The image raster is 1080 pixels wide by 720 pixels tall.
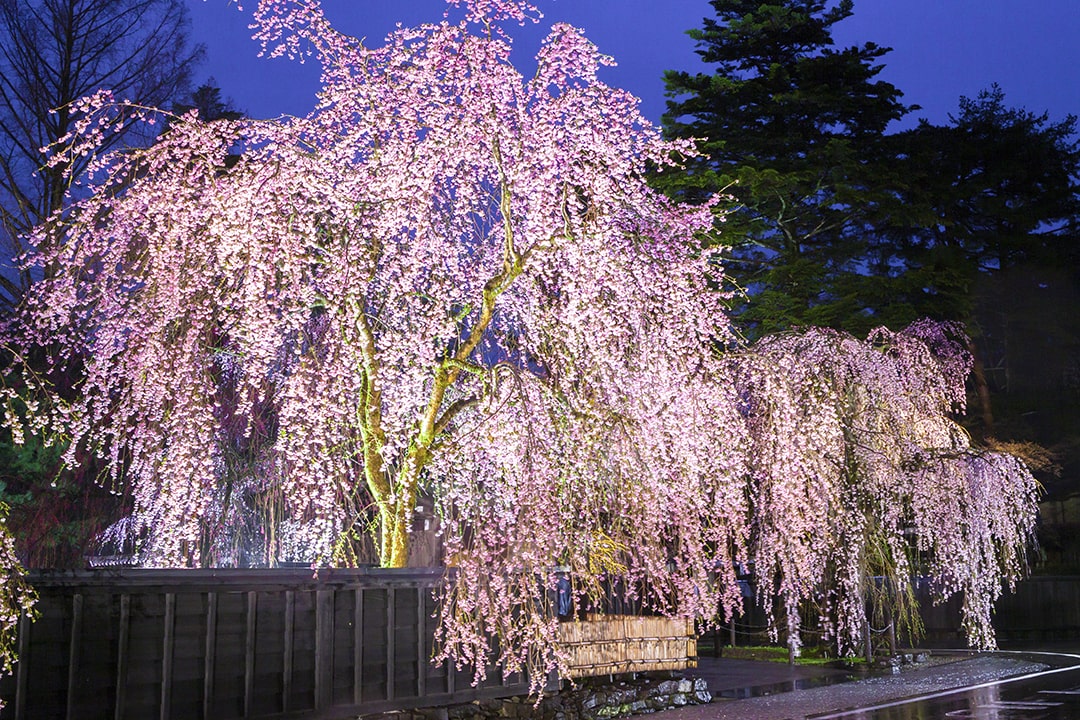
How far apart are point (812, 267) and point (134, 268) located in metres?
19.6

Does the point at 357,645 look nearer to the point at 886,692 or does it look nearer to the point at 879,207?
the point at 886,692

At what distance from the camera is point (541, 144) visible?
11.6 meters

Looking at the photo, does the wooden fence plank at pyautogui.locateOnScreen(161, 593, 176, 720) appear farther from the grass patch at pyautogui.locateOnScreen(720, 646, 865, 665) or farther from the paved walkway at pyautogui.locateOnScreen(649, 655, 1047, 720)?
the grass patch at pyautogui.locateOnScreen(720, 646, 865, 665)

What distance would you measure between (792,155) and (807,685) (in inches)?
667

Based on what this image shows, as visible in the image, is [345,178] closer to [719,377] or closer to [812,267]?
[719,377]

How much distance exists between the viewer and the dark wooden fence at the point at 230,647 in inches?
358

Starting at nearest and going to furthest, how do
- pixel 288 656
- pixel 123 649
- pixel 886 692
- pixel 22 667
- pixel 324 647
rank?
pixel 22 667 < pixel 123 649 < pixel 288 656 < pixel 324 647 < pixel 886 692

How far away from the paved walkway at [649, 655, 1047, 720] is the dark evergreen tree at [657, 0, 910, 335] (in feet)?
33.8

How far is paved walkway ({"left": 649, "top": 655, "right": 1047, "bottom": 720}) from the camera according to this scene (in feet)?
43.7

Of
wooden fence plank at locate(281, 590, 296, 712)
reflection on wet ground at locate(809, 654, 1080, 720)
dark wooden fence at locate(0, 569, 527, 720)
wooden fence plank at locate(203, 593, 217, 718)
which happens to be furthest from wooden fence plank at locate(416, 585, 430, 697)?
reflection on wet ground at locate(809, 654, 1080, 720)

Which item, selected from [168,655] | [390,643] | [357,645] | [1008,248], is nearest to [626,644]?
[390,643]

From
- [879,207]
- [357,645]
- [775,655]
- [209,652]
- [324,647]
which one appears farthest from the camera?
[879,207]

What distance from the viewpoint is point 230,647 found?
10.3m

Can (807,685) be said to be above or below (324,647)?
below
